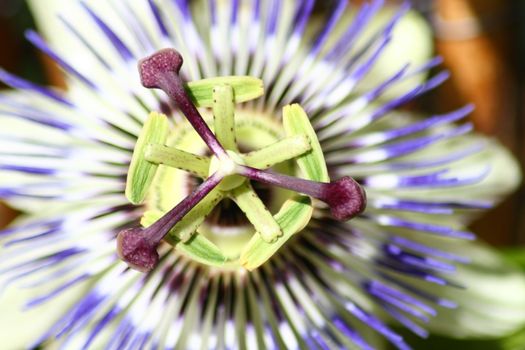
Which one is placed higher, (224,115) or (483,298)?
(224,115)

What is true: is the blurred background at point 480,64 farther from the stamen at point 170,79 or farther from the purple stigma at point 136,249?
the purple stigma at point 136,249

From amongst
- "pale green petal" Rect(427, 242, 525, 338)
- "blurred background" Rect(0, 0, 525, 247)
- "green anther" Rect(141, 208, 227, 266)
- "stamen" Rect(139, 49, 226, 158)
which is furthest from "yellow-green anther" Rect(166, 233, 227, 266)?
"blurred background" Rect(0, 0, 525, 247)

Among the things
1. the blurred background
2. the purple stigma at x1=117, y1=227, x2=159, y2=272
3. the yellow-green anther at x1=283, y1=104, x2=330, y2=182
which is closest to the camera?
the purple stigma at x1=117, y1=227, x2=159, y2=272

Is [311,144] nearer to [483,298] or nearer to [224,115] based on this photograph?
[224,115]

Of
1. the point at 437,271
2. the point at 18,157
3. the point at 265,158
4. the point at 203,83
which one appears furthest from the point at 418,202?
the point at 18,157

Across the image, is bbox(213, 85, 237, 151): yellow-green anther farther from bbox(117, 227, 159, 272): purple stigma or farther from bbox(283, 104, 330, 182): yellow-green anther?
bbox(117, 227, 159, 272): purple stigma

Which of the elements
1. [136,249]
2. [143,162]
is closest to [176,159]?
[143,162]
